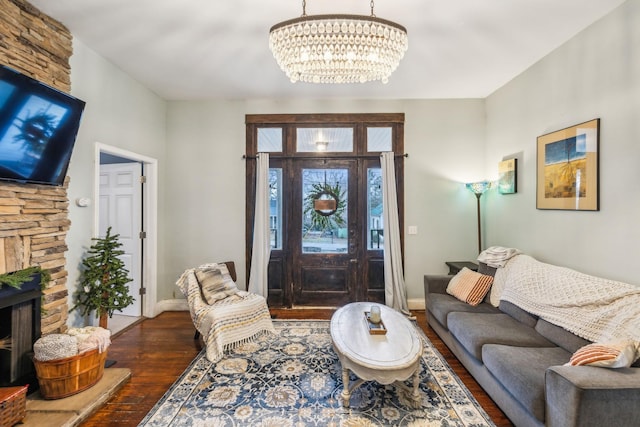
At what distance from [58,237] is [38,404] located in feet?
4.07

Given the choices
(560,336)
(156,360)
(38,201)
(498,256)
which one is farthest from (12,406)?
(498,256)

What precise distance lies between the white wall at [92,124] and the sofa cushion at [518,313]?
4.06 metres

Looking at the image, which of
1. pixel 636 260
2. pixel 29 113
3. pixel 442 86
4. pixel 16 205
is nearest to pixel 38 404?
pixel 16 205

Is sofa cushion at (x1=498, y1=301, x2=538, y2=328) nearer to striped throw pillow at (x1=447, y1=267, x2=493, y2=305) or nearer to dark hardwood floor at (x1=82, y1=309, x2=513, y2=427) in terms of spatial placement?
striped throw pillow at (x1=447, y1=267, x2=493, y2=305)

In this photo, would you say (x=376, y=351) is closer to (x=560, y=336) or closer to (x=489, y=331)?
(x=489, y=331)

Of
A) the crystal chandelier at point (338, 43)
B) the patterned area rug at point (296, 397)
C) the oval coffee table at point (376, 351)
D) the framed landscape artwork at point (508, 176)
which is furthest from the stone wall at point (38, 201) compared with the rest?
the framed landscape artwork at point (508, 176)

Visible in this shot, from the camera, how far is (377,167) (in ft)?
13.9

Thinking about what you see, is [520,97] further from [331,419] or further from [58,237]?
[58,237]

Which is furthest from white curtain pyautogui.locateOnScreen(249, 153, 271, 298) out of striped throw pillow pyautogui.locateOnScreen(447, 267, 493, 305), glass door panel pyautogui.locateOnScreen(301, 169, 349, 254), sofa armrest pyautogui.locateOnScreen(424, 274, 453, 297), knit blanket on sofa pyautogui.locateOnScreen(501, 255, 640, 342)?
knit blanket on sofa pyautogui.locateOnScreen(501, 255, 640, 342)

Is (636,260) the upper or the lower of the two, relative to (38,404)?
upper

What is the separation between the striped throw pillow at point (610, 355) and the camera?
5.12 ft

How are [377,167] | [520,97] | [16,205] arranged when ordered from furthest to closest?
1. [377,167]
2. [520,97]
3. [16,205]

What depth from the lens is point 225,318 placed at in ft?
9.89

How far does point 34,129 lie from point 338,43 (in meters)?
2.24
